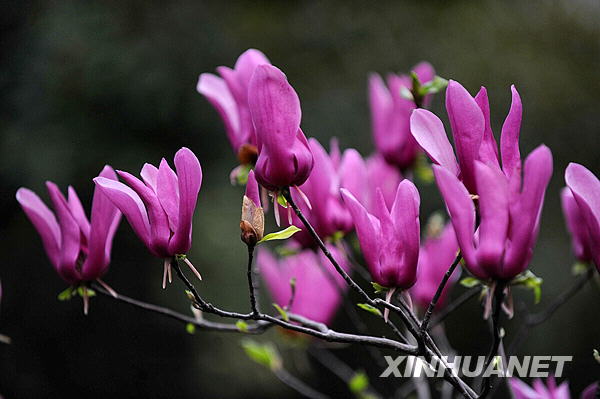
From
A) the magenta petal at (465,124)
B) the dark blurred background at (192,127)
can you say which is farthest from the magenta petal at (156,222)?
the dark blurred background at (192,127)

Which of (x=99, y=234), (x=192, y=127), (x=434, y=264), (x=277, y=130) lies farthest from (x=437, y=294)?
(x=192, y=127)

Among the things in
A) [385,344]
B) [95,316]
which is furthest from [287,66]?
[385,344]

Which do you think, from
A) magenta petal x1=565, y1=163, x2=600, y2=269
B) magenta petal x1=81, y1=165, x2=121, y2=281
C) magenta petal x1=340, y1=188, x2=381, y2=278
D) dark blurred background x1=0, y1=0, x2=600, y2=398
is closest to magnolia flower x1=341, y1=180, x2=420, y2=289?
magenta petal x1=340, y1=188, x2=381, y2=278

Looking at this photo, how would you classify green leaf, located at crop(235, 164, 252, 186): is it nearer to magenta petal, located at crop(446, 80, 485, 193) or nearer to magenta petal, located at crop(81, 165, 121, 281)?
magenta petal, located at crop(81, 165, 121, 281)

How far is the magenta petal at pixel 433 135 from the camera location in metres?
0.48

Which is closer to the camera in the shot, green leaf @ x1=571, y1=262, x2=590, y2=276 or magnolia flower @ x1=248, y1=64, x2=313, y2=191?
magnolia flower @ x1=248, y1=64, x2=313, y2=191

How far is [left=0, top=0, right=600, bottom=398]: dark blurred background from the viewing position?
197 cm

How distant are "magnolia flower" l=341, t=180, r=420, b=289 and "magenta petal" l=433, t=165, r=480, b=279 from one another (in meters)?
0.06

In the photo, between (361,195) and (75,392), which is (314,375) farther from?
(361,195)

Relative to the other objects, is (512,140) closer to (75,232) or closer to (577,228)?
(577,228)

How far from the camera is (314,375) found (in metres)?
2.58

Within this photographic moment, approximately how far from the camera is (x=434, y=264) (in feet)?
2.85

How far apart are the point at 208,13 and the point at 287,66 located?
38cm

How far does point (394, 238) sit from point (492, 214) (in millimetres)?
94
